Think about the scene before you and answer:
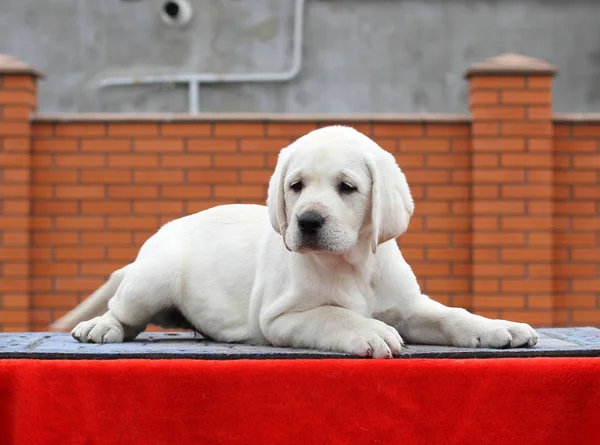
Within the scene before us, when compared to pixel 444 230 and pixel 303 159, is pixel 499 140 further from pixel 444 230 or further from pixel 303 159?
pixel 303 159

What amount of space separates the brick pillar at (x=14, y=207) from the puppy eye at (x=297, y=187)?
12.9 feet

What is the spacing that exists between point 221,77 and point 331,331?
7.46 meters

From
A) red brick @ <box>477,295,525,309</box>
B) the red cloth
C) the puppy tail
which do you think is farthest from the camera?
red brick @ <box>477,295,525,309</box>

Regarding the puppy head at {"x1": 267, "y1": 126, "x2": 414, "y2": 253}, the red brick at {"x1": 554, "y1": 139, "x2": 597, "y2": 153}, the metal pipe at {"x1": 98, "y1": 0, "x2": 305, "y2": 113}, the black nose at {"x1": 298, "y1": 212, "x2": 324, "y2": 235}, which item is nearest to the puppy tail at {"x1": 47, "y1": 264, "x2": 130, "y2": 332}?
the puppy head at {"x1": 267, "y1": 126, "x2": 414, "y2": 253}

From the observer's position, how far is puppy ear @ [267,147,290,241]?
12.0ft

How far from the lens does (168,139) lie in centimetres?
709

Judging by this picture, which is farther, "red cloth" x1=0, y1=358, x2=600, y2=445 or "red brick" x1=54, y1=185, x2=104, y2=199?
"red brick" x1=54, y1=185, x2=104, y2=199

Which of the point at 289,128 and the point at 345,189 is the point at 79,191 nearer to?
the point at 289,128

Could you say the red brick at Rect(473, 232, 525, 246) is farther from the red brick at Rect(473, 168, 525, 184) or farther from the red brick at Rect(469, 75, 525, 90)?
the red brick at Rect(469, 75, 525, 90)

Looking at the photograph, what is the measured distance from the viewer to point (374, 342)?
10.8 feet

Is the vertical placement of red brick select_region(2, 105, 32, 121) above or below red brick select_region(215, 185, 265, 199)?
above

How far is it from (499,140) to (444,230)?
2.57ft

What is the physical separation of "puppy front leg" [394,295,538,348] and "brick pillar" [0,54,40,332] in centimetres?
399

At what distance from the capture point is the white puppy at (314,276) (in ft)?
11.4
